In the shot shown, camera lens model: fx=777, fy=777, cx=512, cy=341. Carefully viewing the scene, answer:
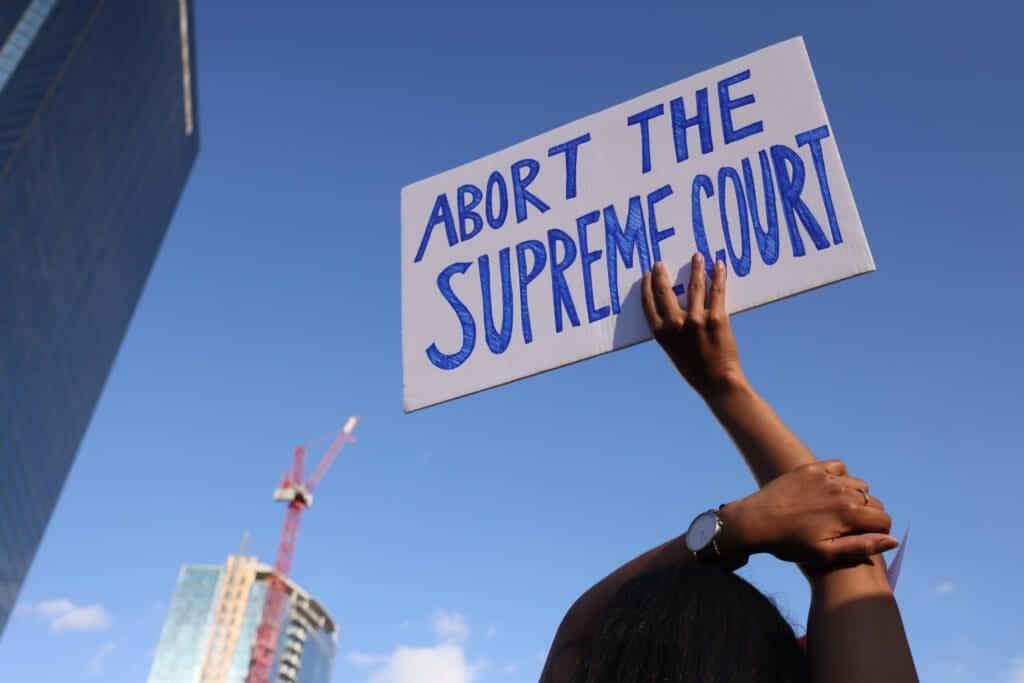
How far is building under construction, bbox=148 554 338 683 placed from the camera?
122812 mm

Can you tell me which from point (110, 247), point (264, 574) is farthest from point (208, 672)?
point (110, 247)

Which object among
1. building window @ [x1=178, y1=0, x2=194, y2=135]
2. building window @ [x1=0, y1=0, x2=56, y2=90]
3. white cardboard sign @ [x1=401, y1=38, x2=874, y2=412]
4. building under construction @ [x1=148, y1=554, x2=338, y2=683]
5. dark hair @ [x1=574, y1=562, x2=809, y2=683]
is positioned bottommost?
dark hair @ [x1=574, y1=562, x2=809, y2=683]

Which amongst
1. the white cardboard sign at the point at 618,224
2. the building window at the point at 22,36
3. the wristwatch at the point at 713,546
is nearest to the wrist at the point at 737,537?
the wristwatch at the point at 713,546

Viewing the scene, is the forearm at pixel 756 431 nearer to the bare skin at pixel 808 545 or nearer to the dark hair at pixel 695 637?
the bare skin at pixel 808 545

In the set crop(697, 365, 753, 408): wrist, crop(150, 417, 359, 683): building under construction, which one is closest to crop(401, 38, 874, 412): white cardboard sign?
crop(697, 365, 753, 408): wrist

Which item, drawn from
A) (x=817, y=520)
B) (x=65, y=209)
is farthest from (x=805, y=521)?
(x=65, y=209)

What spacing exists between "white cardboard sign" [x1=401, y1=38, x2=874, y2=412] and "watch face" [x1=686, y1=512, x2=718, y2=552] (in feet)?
1.93

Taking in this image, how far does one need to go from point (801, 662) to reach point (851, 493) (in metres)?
0.24

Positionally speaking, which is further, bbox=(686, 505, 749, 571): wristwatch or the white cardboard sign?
the white cardboard sign

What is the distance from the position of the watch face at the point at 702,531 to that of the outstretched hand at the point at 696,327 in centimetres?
34

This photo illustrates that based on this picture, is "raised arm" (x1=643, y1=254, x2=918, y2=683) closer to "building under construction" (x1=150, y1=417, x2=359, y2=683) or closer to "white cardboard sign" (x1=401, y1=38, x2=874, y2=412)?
"white cardboard sign" (x1=401, y1=38, x2=874, y2=412)

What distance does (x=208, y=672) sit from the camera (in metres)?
125

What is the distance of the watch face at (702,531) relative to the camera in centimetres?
119

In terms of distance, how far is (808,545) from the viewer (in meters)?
1.09
